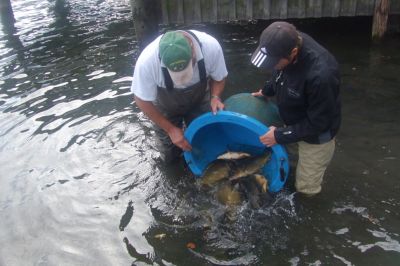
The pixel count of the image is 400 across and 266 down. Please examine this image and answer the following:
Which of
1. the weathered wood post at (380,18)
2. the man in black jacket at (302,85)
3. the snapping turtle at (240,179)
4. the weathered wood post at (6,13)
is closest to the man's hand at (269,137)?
the man in black jacket at (302,85)

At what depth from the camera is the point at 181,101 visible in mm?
4113

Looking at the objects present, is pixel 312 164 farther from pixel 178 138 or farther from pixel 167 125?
pixel 167 125

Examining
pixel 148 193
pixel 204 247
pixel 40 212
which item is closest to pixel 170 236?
pixel 204 247

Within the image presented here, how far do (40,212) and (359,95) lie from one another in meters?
4.55

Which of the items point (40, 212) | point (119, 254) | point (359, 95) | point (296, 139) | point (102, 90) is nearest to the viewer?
point (296, 139)

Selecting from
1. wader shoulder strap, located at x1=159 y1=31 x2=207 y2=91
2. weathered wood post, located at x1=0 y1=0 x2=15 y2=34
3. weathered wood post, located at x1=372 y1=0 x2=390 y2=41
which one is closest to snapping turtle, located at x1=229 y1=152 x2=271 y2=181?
wader shoulder strap, located at x1=159 y1=31 x2=207 y2=91

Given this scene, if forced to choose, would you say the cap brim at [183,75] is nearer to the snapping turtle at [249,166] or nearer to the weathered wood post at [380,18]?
the snapping turtle at [249,166]

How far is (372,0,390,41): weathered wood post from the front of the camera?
23.9 ft

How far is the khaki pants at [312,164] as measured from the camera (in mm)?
3643

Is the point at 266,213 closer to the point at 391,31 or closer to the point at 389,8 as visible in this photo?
the point at 389,8

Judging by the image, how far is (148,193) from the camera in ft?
14.9

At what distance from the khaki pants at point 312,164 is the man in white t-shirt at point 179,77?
2.88 ft

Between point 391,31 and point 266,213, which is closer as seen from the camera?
point 266,213

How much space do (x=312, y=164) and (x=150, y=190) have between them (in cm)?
181
